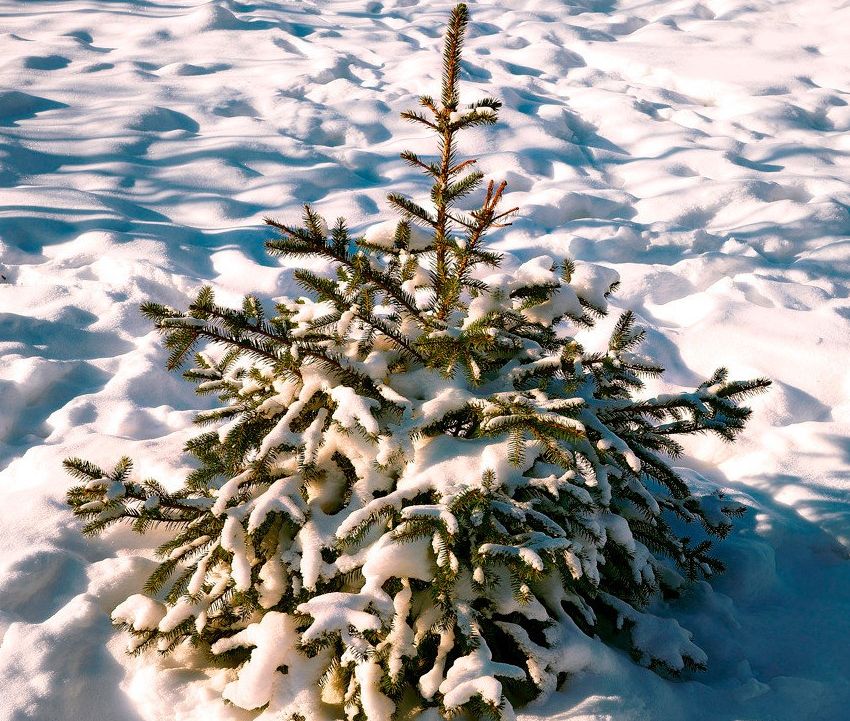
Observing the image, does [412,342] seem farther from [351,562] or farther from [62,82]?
[62,82]

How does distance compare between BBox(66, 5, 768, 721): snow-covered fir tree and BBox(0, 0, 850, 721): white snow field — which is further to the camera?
BBox(0, 0, 850, 721): white snow field

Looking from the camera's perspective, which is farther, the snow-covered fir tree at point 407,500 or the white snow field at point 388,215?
the white snow field at point 388,215

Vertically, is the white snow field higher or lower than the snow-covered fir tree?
lower

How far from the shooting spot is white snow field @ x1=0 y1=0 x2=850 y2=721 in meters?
2.11

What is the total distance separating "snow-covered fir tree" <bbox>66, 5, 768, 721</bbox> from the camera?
168 cm

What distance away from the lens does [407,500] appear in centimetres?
185

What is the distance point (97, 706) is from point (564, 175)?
20.5 feet

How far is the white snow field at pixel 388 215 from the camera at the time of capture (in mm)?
2109

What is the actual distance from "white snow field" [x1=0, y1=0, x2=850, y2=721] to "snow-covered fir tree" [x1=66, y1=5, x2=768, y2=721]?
0.20m

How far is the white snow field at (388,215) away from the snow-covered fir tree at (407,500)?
200mm

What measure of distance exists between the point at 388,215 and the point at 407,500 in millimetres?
4270

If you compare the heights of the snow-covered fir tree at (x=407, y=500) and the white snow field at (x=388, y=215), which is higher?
the snow-covered fir tree at (x=407, y=500)

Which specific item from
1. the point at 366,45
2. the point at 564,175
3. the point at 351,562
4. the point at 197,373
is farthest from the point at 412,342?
the point at 366,45

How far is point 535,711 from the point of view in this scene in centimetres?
179
